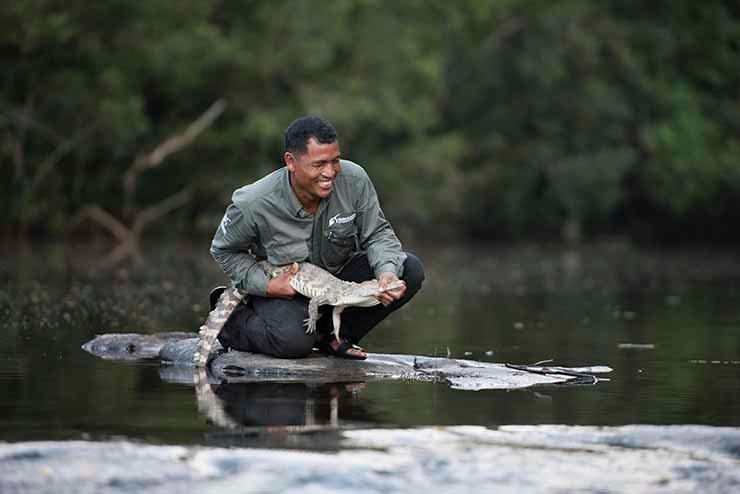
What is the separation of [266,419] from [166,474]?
1.65 meters

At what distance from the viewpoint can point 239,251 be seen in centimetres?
925

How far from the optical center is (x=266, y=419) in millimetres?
7270

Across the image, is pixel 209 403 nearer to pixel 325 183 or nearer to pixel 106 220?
pixel 325 183

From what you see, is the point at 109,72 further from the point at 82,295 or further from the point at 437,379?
the point at 437,379

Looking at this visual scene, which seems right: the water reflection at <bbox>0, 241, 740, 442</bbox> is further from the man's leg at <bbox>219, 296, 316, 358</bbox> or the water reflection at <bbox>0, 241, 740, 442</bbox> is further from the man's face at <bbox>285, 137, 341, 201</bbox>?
the man's face at <bbox>285, 137, 341, 201</bbox>

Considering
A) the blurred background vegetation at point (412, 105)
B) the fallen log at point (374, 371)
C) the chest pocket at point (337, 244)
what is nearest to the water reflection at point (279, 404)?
the fallen log at point (374, 371)

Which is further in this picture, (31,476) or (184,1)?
(184,1)

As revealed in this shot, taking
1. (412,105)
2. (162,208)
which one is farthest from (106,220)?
(412,105)

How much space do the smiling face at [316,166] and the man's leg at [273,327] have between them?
0.88 metres

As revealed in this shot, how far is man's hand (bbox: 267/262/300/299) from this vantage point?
909 centimetres

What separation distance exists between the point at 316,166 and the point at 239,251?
907mm

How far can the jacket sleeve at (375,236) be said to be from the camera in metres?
9.02

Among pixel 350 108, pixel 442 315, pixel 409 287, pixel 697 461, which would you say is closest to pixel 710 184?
pixel 350 108

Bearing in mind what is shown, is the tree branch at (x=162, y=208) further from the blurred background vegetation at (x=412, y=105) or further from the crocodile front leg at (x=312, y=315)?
the crocodile front leg at (x=312, y=315)
